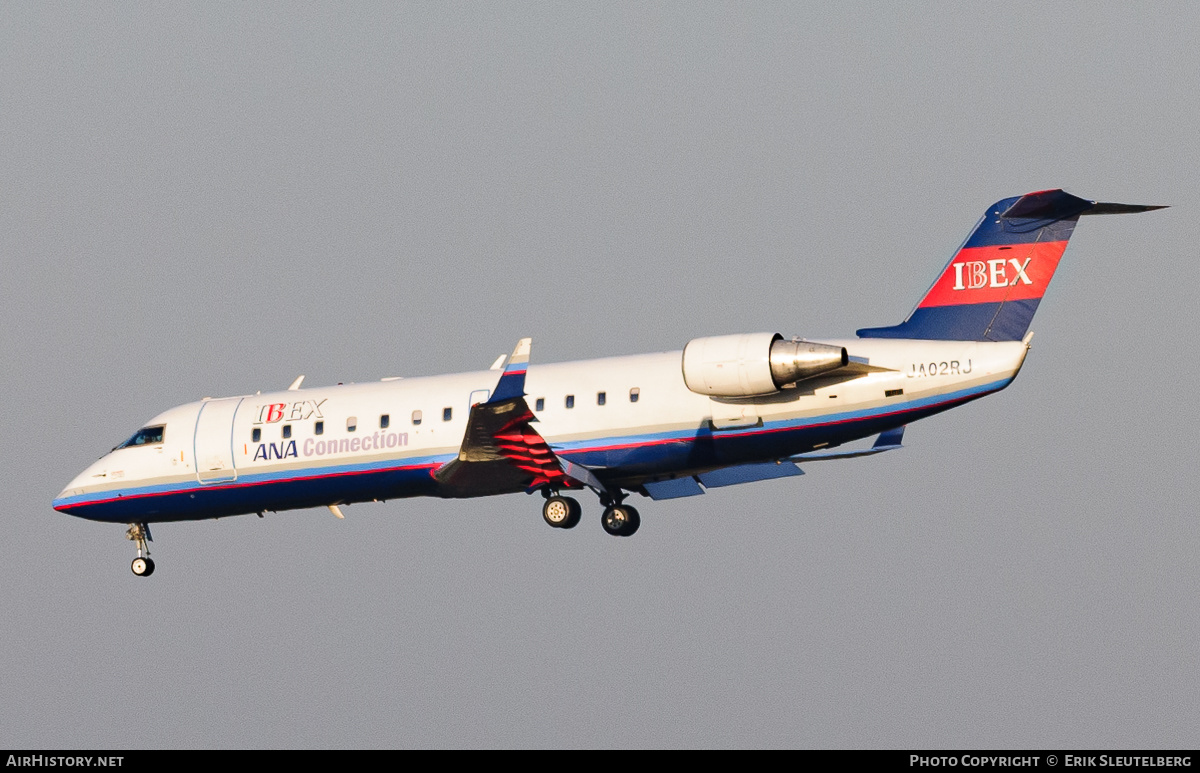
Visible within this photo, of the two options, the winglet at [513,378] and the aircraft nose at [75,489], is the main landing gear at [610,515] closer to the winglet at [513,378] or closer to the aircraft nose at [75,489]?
the winglet at [513,378]

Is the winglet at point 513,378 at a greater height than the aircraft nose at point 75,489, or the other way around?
the winglet at point 513,378

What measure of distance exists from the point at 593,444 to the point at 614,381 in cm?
110

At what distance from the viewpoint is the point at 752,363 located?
29625mm

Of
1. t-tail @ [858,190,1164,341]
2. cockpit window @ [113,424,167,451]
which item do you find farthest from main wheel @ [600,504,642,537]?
cockpit window @ [113,424,167,451]

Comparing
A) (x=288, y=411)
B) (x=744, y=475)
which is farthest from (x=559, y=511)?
(x=288, y=411)

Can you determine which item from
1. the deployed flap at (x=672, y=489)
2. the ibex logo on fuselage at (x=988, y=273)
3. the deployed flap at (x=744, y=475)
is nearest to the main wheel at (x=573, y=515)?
the deployed flap at (x=672, y=489)

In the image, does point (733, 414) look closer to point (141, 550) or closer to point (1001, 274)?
point (1001, 274)

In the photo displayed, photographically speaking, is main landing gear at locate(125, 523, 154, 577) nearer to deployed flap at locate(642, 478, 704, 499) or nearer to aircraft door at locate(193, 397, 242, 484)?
aircraft door at locate(193, 397, 242, 484)

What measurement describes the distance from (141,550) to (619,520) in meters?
9.31

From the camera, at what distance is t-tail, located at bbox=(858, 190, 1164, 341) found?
30016 mm

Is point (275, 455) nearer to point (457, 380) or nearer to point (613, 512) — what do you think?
point (457, 380)

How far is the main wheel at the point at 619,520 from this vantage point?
32375mm

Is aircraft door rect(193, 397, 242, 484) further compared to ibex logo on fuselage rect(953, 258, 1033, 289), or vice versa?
aircraft door rect(193, 397, 242, 484)

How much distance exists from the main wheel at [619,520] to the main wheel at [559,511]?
897 mm
